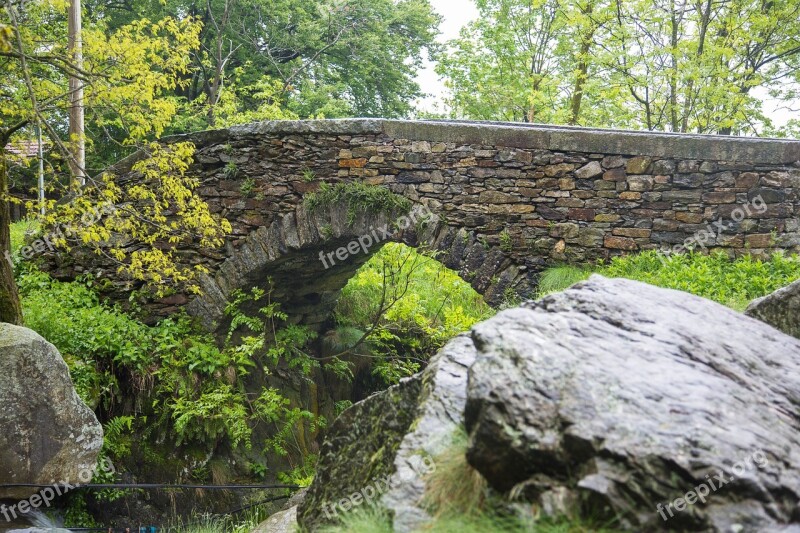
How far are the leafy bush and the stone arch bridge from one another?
172 millimetres

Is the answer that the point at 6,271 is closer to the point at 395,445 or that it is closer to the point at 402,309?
the point at 402,309

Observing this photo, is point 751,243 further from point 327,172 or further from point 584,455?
point 584,455

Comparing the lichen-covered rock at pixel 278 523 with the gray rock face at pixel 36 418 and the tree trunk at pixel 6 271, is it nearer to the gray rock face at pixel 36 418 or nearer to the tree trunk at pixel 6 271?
the gray rock face at pixel 36 418

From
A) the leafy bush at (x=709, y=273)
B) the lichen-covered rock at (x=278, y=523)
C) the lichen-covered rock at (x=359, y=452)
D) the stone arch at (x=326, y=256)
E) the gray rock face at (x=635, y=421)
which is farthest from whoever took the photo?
the stone arch at (x=326, y=256)

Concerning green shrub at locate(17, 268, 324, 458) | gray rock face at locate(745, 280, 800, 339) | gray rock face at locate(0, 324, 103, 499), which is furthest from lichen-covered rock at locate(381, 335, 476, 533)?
green shrub at locate(17, 268, 324, 458)

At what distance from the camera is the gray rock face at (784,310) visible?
3510 millimetres

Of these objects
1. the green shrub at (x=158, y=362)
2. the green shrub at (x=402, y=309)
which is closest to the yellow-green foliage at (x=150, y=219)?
the green shrub at (x=158, y=362)

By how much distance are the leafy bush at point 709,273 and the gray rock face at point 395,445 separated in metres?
3.59

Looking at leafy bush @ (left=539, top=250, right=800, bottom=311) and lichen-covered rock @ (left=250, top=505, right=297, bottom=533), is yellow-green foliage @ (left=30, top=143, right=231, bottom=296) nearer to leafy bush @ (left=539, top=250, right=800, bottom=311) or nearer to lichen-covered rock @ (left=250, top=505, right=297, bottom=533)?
lichen-covered rock @ (left=250, top=505, right=297, bottom=533)

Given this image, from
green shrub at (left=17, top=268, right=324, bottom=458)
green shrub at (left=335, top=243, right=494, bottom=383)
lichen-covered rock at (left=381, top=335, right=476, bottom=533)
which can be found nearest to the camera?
lichen-covered rock at (left=381, top=335, right=476, bottom=533)

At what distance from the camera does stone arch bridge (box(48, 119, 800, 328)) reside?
6.55 metres

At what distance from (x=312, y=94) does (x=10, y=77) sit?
9679mm

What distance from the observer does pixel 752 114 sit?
12492mm

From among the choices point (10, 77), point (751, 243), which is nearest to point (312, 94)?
point (10, 77)
